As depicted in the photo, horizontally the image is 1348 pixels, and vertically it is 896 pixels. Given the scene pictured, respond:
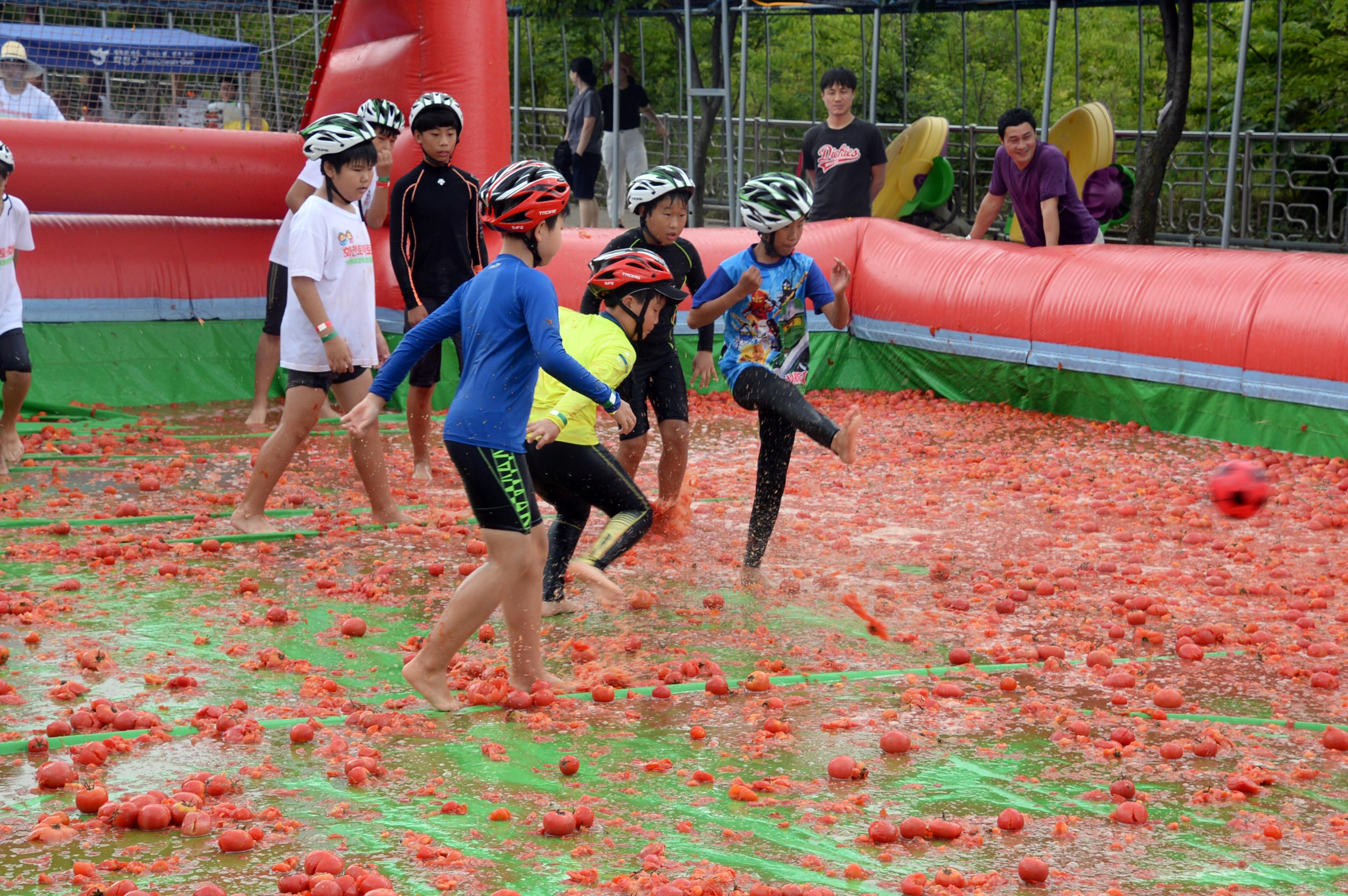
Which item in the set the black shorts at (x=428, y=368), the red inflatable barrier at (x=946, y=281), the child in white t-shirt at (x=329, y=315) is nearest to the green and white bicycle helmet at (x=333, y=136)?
the child in white t-shirt at (x=329, y=315)

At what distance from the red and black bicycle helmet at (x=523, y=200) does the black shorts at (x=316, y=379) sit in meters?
2.48

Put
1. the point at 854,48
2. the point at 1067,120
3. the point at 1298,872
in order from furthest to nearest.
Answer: the point at 854,48, the point at 1067,120, the point at 1298,872

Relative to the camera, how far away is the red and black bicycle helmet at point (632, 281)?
579 cm

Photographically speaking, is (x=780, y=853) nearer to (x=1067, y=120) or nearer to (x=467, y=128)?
(x=467, y=128)

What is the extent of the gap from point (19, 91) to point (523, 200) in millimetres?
8996

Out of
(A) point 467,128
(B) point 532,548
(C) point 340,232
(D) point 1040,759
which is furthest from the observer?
(A) point 467,128

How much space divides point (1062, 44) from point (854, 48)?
549cm

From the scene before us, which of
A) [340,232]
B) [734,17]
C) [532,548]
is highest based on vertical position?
[734,17]

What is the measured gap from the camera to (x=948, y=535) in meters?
7.26

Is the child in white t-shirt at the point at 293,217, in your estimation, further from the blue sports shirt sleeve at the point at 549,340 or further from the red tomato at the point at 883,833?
the red tomato at the point at 883,833

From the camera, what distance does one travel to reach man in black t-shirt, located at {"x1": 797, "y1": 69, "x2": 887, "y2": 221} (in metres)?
12.3

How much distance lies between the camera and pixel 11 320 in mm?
8203

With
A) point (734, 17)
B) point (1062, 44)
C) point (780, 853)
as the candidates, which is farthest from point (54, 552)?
point (1062, 44)

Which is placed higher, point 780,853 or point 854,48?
point 854,48
